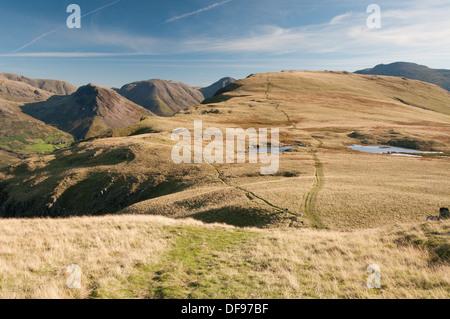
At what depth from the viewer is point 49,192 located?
60.7 meters

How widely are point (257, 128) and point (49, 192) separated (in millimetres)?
80139

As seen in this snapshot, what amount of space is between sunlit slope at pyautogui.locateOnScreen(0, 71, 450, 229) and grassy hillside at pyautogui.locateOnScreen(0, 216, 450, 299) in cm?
1116

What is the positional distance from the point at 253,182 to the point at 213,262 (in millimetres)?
31537

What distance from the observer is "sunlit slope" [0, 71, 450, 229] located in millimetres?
29469

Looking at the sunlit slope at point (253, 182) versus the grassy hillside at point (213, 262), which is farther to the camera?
the sunlit slope at point (253, 182)

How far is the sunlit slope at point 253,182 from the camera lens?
29469 millimetres

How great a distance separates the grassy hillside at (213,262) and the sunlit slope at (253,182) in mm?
11162

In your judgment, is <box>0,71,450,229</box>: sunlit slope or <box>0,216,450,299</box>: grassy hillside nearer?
<box>0,216,450,299</box>: grassy hillside

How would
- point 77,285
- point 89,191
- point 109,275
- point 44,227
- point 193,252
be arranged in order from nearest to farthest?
point 77,285 → point 109,275 → point 193,252 → point 44,227 → point 89,191

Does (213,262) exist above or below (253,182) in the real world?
above

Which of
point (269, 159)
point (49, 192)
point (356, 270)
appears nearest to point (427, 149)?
point (269, 159)

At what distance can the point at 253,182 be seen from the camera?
44531 mm

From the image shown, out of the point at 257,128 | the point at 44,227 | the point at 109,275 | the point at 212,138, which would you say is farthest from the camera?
the point at 257,128

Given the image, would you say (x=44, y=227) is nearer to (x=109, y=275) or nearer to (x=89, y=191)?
(x=109, y=275)
